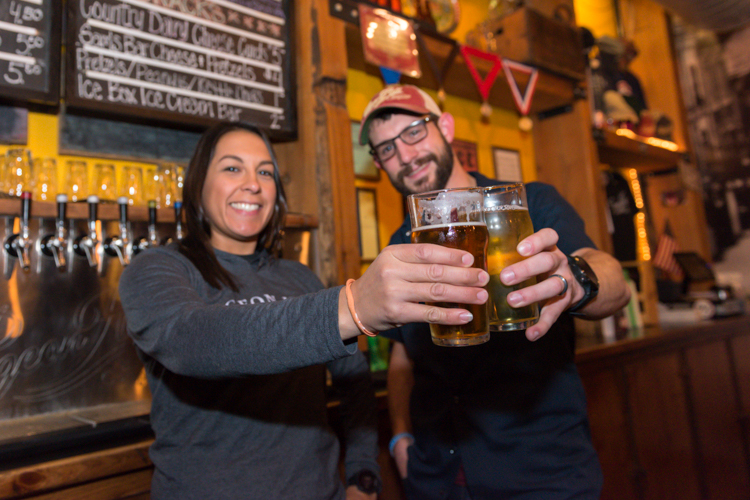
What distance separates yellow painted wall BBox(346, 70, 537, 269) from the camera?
273cm

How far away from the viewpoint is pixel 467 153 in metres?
3.13

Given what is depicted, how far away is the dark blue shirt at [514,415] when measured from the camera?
1.30m

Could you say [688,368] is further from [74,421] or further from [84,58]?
[84,58]

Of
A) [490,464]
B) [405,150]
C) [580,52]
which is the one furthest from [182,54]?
[580,52]

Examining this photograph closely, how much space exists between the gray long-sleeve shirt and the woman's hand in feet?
0.22

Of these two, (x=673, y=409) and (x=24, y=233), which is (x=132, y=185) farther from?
(x=673, y=409)

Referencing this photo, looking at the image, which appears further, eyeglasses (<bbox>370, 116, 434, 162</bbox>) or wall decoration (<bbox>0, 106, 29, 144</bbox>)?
wall decoration (<bbox>0, 106, 29, 144</bbox>)

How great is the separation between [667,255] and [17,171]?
451 centimetres

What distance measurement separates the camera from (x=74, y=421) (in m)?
1.60

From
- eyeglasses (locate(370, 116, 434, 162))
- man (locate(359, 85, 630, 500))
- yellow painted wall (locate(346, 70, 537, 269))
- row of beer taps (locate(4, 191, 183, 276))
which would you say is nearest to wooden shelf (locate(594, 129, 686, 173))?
yellow painted wall (locate(346, 70, 537, 269))

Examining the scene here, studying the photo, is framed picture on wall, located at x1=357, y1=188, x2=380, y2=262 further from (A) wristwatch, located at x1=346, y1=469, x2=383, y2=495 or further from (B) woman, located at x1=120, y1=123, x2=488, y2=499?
(A) wristwatch, located at x1=346, y1=469, x2=383, y2=495

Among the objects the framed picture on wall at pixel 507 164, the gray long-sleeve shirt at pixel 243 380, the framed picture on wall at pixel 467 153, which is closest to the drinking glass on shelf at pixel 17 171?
the gray long-sleeve shirt at pixel 243 380

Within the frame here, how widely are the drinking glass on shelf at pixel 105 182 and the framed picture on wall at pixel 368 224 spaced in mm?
1186

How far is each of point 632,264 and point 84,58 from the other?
3504 mm
